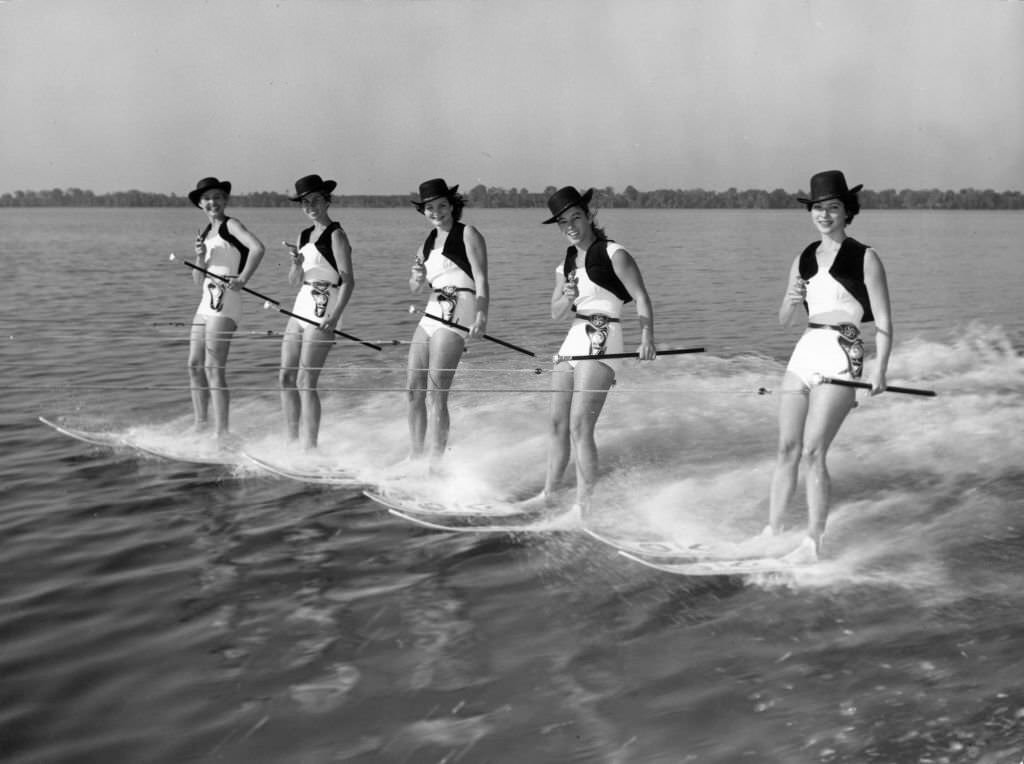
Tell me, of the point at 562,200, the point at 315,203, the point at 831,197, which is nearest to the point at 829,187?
the point at 831,197

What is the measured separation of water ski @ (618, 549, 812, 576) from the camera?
6848 millimetres

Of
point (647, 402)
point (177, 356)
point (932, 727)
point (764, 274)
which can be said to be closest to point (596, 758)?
point (932, 727)

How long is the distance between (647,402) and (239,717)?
824cm

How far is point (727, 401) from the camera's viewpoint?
12852mm

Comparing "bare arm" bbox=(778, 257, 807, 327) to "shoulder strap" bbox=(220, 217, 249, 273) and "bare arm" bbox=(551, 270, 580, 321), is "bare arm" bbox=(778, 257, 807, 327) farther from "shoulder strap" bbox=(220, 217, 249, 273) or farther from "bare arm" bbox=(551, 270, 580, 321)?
"shoulder strap" bbox=(220, 217, 249, 273)

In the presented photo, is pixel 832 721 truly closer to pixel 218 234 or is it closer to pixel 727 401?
pixel 218 234

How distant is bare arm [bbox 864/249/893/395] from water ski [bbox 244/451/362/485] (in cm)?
442

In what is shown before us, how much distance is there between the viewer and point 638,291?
7543mm

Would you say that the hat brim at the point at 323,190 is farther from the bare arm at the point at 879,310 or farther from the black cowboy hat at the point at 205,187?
the bare arm at the point at 879,310

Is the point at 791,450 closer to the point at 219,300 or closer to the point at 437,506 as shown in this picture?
the point at 437,506

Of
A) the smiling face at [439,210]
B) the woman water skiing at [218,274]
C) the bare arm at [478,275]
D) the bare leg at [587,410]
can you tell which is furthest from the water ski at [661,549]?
the woman water skiing at [218,274]

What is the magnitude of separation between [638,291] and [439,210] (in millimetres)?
1960

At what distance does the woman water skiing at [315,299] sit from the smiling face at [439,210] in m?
0.93

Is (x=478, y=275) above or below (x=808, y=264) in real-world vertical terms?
below
